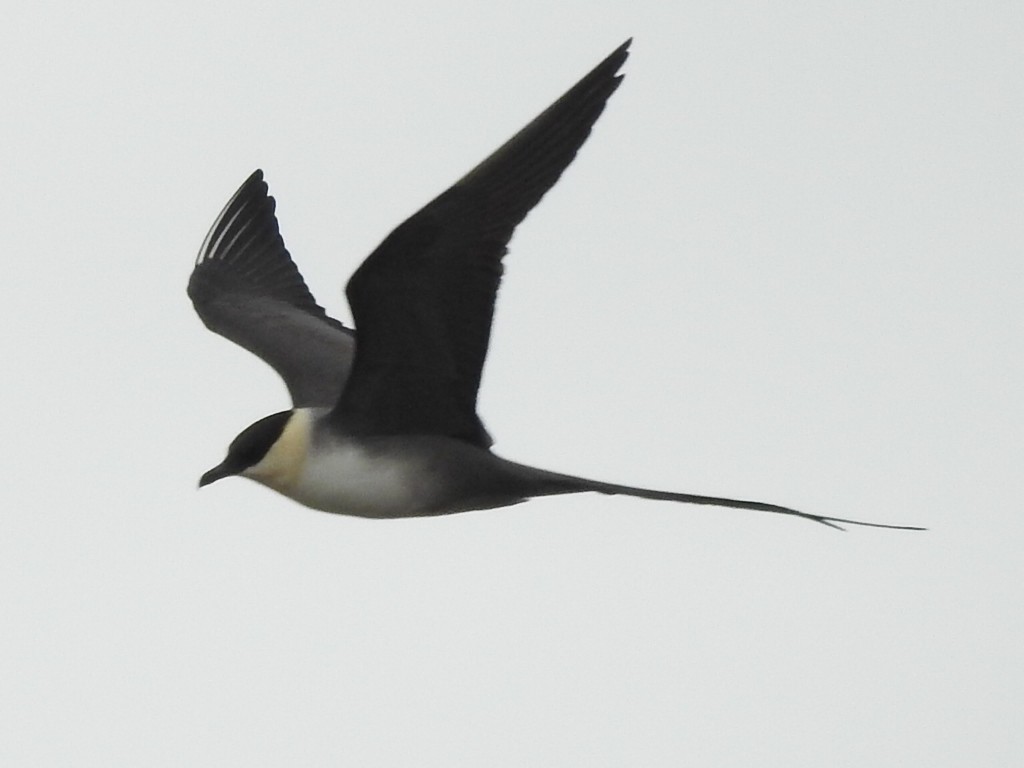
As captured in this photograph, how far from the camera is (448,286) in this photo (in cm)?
1059

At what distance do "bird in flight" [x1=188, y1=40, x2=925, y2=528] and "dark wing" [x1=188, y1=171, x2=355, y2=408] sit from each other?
26 millimetres

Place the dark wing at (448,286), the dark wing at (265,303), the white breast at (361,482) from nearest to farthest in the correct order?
the dark wing at (448,286) < the white breast at (361,482) < the dark wing at (265,303)

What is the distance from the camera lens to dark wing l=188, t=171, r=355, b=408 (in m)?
12.8

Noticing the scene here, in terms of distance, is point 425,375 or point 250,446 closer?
point 425,375

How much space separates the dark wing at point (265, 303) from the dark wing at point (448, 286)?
120cm

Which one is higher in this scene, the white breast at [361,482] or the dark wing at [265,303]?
the dark wing at [265,303]

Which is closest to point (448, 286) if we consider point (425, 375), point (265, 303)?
point (425, 375)

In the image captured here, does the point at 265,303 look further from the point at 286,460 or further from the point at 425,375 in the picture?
the point at 425,375

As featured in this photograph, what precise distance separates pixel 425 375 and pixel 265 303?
9.96 ft

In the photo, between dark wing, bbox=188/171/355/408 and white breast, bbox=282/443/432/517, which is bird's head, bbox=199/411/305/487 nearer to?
white breast, bbox=282/443/432/517

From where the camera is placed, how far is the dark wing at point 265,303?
42.0 feet

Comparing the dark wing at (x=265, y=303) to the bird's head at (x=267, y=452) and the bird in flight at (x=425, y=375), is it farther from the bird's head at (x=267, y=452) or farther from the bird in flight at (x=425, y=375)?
the bird's head at (x=267, y=452)

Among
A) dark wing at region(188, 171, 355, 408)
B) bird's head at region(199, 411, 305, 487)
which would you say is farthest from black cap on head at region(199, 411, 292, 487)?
dark wing at region(188, 171, 355, 408)

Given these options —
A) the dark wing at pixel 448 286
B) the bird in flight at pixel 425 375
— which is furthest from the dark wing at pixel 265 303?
the dark wing at pixel 448 286
